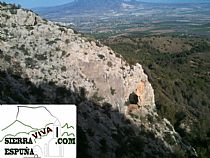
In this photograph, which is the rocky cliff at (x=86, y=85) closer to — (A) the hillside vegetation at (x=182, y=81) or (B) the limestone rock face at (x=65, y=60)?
(B) the limestone rock face at (x=65, y=60)

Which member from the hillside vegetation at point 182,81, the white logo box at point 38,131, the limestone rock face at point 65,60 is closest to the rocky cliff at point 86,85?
the limestone rock face at point 65,60

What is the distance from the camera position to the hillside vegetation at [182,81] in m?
58.5

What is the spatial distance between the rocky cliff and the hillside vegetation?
4.42m

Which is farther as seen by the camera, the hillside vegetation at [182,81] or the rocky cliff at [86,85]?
the hillside vegetation at [182,81]

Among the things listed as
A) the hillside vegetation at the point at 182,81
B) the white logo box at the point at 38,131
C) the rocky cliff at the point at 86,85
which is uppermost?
the white logo box at the point at 38,131

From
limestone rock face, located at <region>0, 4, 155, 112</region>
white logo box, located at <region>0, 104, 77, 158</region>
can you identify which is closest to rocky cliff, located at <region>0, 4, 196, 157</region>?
limestone rock face, located at <region>0, 4, 155, 112</region>

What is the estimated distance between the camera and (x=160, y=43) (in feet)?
568

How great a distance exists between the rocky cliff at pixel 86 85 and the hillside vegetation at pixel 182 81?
4.42 meters

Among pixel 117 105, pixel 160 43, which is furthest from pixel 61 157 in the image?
pixel 160 43

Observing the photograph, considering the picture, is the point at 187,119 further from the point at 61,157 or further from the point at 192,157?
the point at 61,157

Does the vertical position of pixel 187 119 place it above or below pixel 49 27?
below

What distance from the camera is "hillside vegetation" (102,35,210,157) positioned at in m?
58.5

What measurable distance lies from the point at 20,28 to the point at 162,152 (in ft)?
59.1

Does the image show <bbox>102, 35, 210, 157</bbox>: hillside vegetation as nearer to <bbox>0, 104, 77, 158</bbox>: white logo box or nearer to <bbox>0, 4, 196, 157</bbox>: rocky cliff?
<bbox>0, 4, 196, 157</bbox>: rocky cliff
